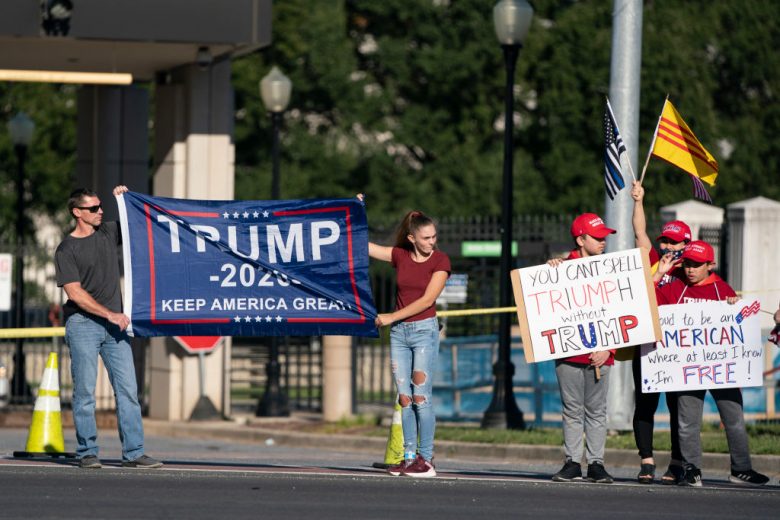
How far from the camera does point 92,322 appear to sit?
11.5 meters

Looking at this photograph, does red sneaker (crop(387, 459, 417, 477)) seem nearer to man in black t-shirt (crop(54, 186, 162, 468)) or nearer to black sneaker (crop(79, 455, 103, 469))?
man in black t-shirt (crop(54, 186, 162, 468))

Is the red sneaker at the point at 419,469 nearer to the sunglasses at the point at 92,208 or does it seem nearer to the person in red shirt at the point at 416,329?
the person in red shirt at the point at 416,329

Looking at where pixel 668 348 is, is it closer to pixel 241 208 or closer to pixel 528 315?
pixel 528 315

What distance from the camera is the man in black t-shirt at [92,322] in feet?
37.2

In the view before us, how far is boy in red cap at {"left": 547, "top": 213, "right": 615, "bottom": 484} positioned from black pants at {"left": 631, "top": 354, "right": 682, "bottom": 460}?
351mm

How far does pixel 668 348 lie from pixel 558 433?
17.0ft

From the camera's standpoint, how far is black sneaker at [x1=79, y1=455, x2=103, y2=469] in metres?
11.5

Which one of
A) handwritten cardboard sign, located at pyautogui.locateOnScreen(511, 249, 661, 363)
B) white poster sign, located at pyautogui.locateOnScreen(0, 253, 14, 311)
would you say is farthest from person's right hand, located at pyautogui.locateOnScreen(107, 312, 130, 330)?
white poster sign, located at pyautogui.locateOnScreen(0, 253, 14, 311)

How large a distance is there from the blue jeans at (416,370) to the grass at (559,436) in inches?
152

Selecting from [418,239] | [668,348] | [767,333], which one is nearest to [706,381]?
[668,348]

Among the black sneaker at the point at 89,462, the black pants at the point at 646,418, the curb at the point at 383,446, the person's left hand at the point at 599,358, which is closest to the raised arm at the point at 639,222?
the black pants at the point at 646,418

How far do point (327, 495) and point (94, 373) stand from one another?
7.27 feet

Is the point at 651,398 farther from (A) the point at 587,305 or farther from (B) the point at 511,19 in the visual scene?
(B) the point at 511,19

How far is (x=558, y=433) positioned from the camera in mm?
16688
